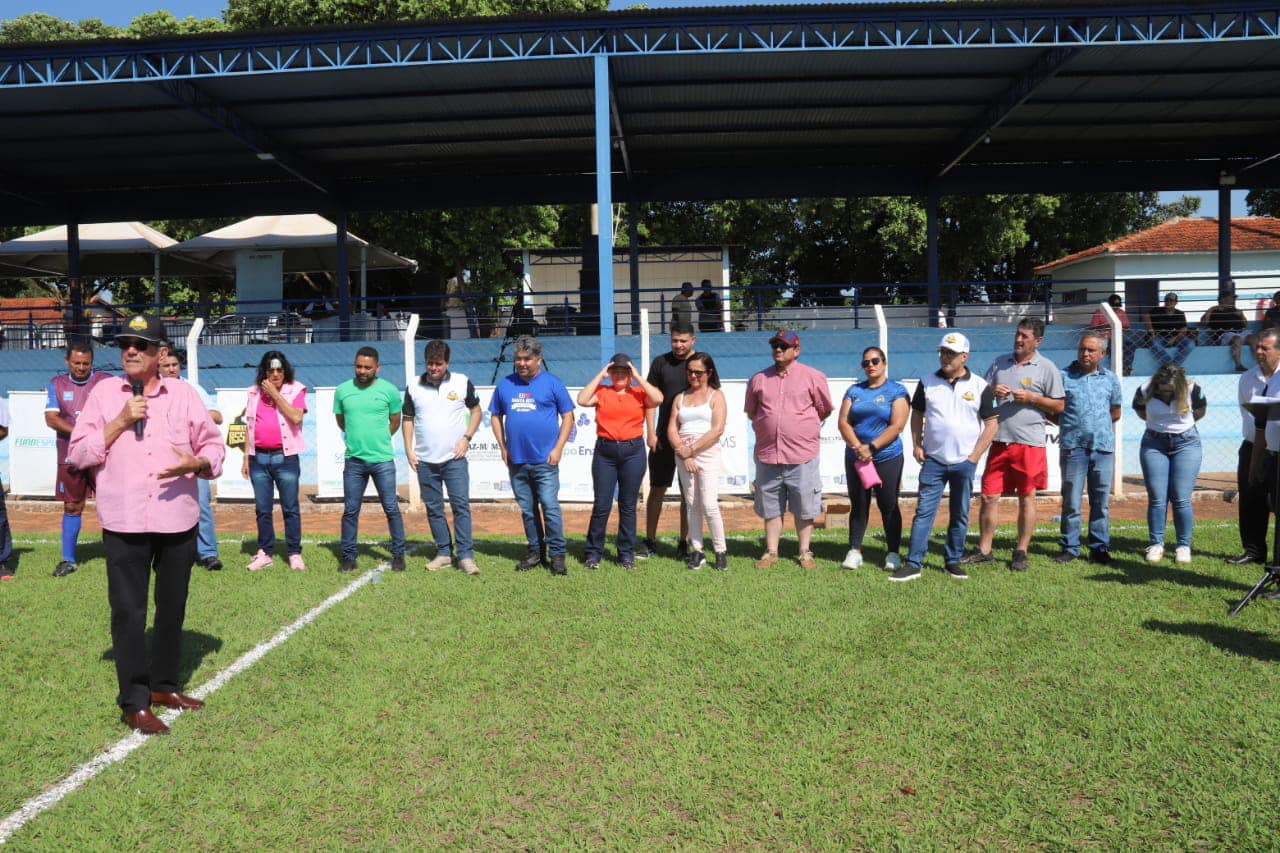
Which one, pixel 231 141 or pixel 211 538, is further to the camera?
pixel 231 141

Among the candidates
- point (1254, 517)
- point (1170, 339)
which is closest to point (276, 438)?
point (1254, 517)

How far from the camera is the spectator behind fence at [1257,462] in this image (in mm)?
6895

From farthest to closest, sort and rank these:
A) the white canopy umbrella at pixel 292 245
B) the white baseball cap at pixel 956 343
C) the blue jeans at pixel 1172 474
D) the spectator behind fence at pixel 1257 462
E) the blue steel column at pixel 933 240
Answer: the white canopy umbrella at pixel 292 245
the blue steel column at pixel 933 240
the blue jeans at pixel 1172 474
the white baseball cap at pixel 956 343
the spectator behind fence at pixel 1257 462

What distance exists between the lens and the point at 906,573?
284 inches

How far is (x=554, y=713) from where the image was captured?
459 cm

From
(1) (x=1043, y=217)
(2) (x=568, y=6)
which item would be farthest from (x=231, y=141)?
(1) (x=1043, y=217)

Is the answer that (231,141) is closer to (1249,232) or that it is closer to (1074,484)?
(1074,484)

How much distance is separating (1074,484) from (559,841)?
5808 millimetres

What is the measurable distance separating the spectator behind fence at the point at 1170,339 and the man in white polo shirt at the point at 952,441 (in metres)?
10.3

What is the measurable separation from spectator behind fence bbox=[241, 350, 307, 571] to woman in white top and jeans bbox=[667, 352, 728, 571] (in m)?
3.13

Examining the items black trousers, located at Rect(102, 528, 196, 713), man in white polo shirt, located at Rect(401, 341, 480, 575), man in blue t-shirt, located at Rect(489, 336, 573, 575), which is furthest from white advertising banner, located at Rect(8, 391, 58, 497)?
black trousers, located at Rect(102, 528, 196, 713)

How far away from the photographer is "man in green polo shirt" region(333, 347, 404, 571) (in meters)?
7.84

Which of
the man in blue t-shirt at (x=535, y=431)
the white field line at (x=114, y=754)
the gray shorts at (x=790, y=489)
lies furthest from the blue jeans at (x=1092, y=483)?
the white field line at (x=114, y=754)

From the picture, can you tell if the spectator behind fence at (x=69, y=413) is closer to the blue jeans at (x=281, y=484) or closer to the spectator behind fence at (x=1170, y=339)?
the blue jeans at (x=281, y=484)
